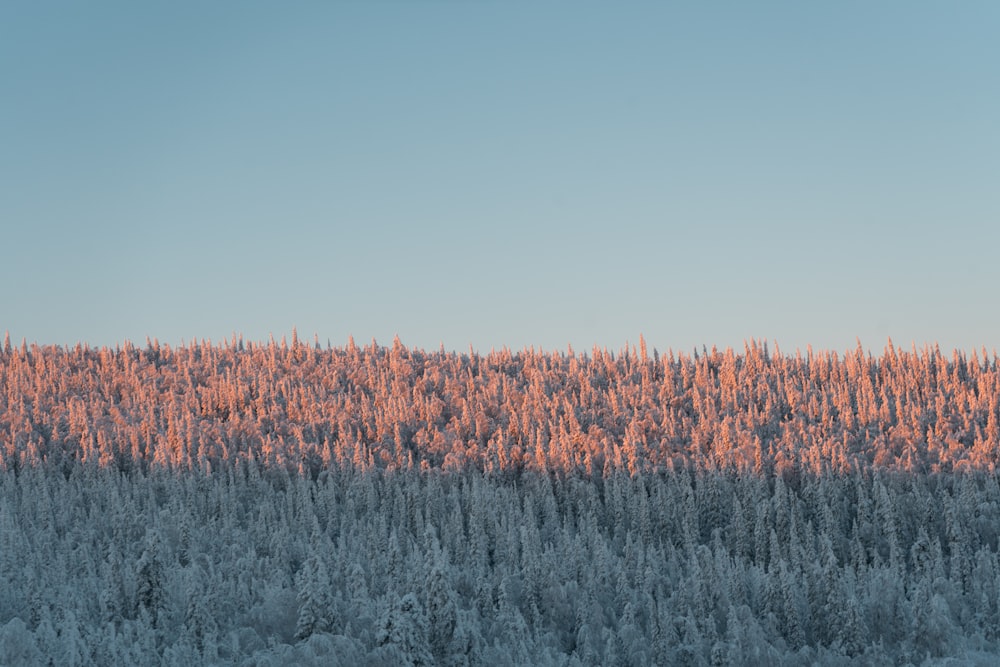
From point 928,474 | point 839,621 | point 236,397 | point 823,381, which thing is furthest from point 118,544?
point 823,381

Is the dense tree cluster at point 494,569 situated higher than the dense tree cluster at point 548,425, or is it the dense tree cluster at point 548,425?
the dense tree cluster at point 548,425

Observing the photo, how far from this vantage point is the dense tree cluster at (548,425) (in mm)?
160875

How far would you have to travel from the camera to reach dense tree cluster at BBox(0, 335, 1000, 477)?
16088 cm

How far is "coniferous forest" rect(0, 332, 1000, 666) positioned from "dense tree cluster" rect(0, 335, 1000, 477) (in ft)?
1.79

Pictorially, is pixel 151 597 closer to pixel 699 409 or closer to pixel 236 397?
pixel 236 397

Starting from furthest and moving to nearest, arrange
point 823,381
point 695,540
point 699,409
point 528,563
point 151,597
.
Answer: point 823,381, point 699,409, point 695,540, point 528,563, point 151,597

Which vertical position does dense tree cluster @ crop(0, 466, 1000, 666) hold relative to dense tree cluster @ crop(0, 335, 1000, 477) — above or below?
below

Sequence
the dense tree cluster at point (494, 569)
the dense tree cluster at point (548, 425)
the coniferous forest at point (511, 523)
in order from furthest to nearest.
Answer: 1. the dense tree cluster at point (548, 425)
2. the coniferous forest at point (511, 523)
3. the dense tree cluster at point (494, 569)

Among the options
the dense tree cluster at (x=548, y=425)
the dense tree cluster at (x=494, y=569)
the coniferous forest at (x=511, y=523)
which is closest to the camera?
the dense tree cluster at (x=494, y=569)

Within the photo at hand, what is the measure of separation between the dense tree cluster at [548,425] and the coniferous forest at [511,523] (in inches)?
21.4

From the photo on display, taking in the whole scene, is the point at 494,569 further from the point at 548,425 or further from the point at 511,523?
the point at 548,425

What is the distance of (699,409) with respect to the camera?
597 feet

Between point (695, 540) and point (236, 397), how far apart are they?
90.4 metres

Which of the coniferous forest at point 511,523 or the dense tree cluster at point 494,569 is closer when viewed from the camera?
the dense tree cluster at point 494,569
